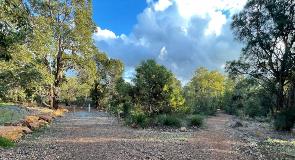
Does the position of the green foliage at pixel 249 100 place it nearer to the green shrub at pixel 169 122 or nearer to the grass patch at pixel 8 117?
the green shrub at pixel 169 122

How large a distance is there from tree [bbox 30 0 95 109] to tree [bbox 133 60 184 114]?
50.5ft

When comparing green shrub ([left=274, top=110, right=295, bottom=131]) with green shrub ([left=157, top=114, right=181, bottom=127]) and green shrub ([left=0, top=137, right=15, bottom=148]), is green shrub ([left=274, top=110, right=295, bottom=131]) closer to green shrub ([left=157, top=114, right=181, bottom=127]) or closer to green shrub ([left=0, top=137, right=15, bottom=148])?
green shrub ([left=157, top=114, right=181, bottom=127])

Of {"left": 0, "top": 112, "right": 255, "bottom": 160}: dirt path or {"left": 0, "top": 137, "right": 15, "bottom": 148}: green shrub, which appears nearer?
{"left": 0, "top": 112, "right": 255, "bottom": 160}: dirt path

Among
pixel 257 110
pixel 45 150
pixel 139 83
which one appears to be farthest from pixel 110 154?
pixel 257 110

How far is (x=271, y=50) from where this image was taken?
101 ft

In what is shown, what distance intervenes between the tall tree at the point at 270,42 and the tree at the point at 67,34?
17874mm

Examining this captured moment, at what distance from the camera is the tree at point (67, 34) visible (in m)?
42.4

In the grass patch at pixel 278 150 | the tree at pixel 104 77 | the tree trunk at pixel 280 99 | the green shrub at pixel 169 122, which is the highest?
the tree at pixel 104 77

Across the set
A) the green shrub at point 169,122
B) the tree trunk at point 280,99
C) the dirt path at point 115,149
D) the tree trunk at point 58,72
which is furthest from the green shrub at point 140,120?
the tree trunk at point 58,72

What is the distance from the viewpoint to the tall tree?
29.3 metres

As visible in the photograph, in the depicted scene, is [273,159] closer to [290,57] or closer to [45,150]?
[45,150]

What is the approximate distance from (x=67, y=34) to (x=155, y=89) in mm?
17709

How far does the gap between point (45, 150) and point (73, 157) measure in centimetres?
177

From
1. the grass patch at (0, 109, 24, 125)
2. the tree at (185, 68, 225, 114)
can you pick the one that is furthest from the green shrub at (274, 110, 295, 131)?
the tree at (185, 68, 225, 114)
